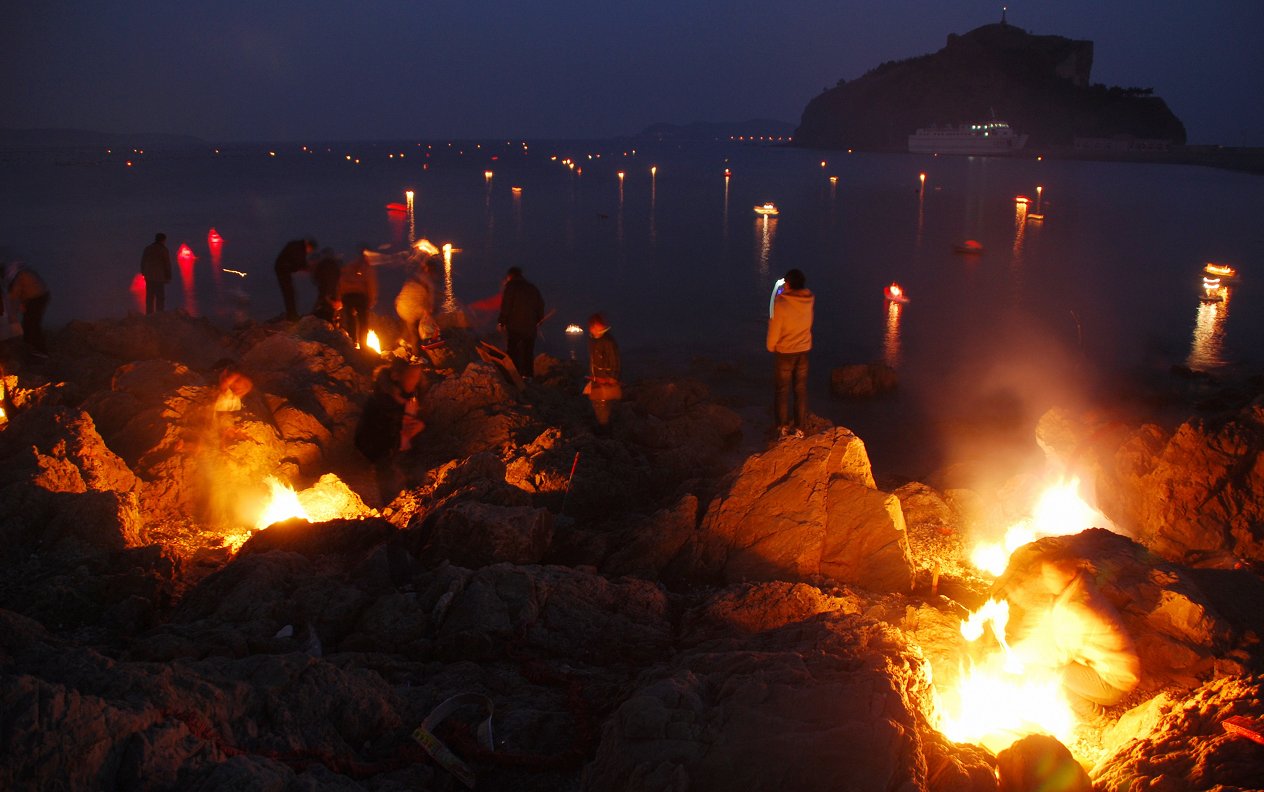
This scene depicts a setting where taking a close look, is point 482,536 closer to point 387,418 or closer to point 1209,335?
point 387,418

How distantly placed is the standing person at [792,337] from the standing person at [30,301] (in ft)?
29.9

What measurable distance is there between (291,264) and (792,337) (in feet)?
28.5

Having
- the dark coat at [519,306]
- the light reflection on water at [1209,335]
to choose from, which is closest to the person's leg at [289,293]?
the dark coat at [519,306]

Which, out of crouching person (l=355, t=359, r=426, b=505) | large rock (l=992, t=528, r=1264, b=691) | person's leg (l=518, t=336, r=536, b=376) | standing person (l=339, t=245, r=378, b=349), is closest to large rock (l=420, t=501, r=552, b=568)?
crouching person (l=355, t=359, r=426, b=505)

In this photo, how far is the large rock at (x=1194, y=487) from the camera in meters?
7.30

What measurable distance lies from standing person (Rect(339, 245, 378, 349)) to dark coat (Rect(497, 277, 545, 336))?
7.76 feet

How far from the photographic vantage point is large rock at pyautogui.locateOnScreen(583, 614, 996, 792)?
3.17 m

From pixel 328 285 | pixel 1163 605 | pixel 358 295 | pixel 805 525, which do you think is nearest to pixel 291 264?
pixel 328 285

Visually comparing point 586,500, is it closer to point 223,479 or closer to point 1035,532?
point 223,479

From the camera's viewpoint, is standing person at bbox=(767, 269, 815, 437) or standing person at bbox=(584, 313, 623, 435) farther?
standing person at bbox=(584, 313, 623, 435)

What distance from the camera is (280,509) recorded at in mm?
7000

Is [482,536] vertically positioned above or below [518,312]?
below

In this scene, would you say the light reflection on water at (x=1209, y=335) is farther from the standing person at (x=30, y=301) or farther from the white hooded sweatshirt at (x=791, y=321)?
the standing person at (x=30, y=301)

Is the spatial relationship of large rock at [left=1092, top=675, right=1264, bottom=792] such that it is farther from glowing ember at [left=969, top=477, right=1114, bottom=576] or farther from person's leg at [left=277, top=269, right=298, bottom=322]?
person's leg at [left=277, top=269, right=298, bottom=322]
